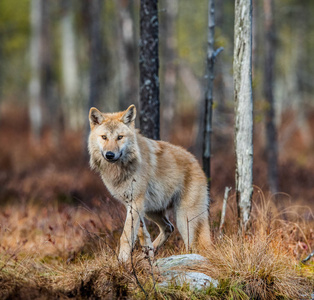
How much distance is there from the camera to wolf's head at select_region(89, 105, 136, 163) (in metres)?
5.01

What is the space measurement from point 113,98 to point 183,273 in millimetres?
11464

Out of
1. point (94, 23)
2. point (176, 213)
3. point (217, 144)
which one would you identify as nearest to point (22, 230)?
point (176, 213)

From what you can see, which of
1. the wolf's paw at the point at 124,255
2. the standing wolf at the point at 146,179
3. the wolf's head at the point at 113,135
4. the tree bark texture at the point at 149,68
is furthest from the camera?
the tree bark texture at the point at 149,68

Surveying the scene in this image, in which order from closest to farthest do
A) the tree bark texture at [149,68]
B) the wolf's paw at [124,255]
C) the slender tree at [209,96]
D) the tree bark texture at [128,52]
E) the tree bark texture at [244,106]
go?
1. the wolf's paw at [124,255]
2. the tree bark texture at [244,106]
3. the slender tree at [209,96]
4. the tree bark texture at [149,68]
5. the tree bark texture at [128,52]

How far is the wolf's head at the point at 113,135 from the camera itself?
501 cm

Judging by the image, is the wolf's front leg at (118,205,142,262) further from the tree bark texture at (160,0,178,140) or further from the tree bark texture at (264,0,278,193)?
the tree bark texture at (160,0,178,140)

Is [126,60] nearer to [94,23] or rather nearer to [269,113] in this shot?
[94,23]

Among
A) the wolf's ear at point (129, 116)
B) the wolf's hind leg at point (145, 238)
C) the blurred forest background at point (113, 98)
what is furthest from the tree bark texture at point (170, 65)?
the wolf's hind leg at point (145, 238)

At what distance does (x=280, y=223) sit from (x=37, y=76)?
50.5 feet

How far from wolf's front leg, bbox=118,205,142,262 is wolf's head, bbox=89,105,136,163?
2.24ft

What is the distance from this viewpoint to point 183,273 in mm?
4551

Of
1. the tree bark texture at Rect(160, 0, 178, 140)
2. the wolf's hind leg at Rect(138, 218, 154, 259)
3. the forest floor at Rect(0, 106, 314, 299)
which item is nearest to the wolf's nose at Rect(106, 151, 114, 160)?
the wolf's hind leg at Rect(138, 218, 154, 259)

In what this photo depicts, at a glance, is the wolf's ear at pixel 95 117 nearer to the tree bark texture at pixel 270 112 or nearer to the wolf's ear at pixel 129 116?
the wolf's ear at pixel 129 116

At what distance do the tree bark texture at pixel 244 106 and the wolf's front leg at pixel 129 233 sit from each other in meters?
1.56
